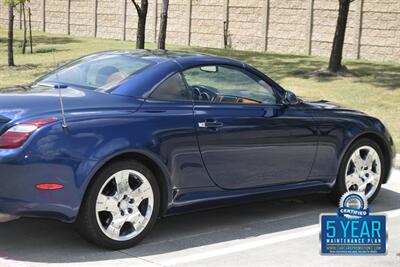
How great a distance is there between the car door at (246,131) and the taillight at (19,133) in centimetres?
134

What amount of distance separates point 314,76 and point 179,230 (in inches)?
497

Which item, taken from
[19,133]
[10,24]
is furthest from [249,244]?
[10,24]

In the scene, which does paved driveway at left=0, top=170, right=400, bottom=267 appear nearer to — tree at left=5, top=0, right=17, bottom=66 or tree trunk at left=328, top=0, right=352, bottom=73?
tree trunk at left=328, top=0, right=352, bottom=73

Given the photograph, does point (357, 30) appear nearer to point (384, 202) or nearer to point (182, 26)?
point (182, 26)

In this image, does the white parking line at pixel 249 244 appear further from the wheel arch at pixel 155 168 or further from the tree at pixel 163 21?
the tree at pixel 163 21

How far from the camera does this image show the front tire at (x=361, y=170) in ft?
22.9

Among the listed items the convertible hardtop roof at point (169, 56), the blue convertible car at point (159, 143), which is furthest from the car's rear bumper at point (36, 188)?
the convertible hardtop roof at point (169, 56)

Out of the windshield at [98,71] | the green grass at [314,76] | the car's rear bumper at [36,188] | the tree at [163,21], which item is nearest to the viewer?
the car's rear bumper at [36,188]

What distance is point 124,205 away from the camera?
5.49m

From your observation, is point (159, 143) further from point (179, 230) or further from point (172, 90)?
point (179, 230)

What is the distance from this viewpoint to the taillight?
506cm

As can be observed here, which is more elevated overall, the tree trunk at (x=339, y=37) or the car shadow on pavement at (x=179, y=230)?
the tree trunk at (x=339, y=37)

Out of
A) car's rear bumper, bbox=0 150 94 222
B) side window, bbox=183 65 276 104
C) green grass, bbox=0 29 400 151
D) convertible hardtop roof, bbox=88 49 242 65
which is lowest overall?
green grass, bbox=0 29 400 151

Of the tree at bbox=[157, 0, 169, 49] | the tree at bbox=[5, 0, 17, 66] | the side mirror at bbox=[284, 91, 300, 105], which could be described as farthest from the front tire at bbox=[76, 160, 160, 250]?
the tree at bbox=[5, 0, 17, 66]
